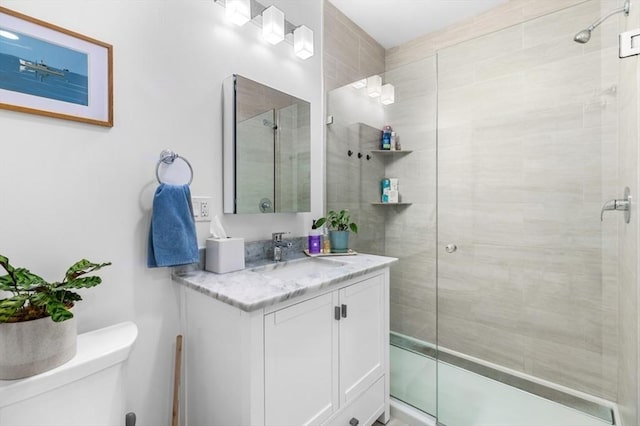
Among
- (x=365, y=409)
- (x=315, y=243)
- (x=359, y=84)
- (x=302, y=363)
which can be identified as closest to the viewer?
(x=302, y=363)

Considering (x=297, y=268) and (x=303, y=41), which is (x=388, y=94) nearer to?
(x=303, y=41)

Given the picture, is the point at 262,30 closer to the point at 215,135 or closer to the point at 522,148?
the point at 215,135

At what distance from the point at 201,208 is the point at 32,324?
72cm

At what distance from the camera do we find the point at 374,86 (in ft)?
7.30

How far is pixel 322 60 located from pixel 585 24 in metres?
1.49

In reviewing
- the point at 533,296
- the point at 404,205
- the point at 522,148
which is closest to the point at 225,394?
the point at 404,205

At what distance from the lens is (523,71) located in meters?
1.89

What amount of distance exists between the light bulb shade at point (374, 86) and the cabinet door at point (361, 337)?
4.46 feet

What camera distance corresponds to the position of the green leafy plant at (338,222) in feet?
6.25

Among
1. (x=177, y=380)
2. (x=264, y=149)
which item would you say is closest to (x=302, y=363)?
(x=177, y=380)

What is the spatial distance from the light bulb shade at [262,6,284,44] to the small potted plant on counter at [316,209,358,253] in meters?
1.05

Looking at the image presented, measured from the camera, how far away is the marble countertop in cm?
98

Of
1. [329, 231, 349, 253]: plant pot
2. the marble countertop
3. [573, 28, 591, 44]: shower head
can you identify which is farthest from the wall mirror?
[573, 28, 591, 44]: shower head

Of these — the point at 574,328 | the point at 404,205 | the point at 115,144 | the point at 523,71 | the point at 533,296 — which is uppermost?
the point at 523,71
